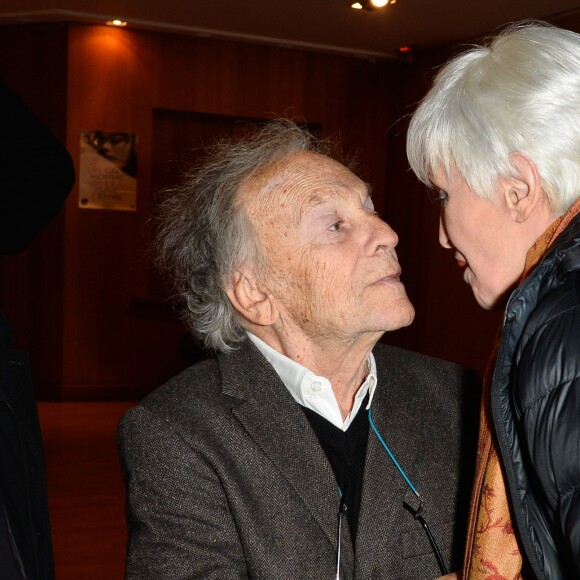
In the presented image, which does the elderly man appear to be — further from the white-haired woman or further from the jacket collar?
the white-haired woman

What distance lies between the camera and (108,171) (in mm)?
7266

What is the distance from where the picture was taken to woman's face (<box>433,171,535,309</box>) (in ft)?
4.49

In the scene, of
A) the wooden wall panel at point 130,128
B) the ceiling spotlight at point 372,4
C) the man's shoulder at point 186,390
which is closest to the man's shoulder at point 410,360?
the man's shoulder at point 186,390

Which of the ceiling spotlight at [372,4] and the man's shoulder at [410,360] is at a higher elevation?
the ceiling spotlight at [372,4]

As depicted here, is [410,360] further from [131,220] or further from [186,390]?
[131,220]

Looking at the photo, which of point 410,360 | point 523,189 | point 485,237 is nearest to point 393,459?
point 410,360

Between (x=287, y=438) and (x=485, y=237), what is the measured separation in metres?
0.58

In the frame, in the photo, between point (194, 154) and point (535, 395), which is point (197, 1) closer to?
point (194, 154)

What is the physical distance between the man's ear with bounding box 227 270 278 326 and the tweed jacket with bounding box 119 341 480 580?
0.26ft

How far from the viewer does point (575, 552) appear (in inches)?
37.3

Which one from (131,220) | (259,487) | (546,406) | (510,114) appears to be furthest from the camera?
(131,220)

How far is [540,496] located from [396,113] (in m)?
7.28

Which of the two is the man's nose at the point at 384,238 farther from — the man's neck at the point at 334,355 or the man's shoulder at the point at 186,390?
the man's shoulder at the point at 186,390

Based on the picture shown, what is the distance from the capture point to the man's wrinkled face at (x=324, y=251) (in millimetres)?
1677
